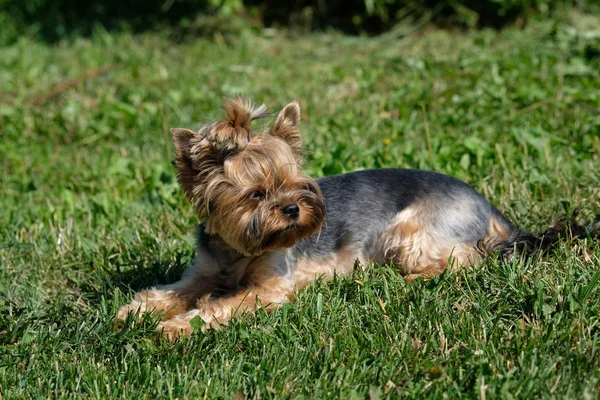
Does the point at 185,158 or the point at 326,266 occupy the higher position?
the point at 185,158

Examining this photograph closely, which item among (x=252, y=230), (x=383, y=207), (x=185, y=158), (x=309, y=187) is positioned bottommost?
(x=383, y=207)

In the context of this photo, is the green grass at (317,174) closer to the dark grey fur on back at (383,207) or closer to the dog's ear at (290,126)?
the dark grey fur on back at (383,207)

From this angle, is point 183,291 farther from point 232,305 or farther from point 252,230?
point 252,230

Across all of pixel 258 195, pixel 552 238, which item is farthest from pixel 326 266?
pixel 552 238

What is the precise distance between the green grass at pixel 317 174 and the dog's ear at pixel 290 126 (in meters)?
0.87

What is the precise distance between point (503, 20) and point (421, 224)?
707 cm

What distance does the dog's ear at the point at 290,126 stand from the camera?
15.3ft

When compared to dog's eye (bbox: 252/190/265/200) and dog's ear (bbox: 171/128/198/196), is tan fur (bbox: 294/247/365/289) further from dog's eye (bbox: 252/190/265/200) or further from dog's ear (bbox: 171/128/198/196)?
dog's ear (bbox: 171/128/198/196)

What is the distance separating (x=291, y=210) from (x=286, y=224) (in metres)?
0.08

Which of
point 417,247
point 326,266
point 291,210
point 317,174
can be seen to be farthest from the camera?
point 317,174

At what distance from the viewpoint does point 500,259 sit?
4680mm

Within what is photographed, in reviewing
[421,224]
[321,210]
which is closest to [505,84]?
[421,224]

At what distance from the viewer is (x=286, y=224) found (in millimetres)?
4395

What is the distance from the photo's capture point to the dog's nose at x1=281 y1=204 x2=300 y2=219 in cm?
438
